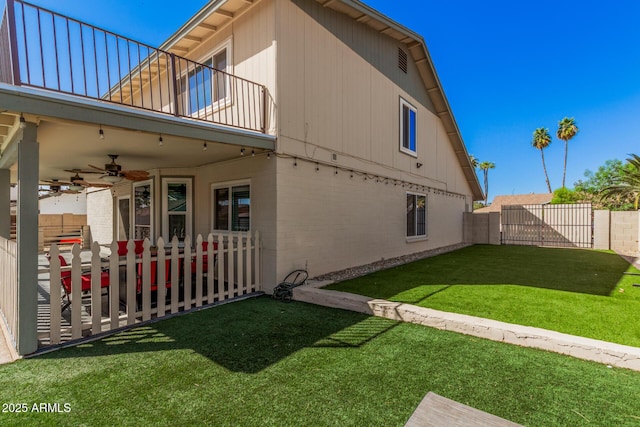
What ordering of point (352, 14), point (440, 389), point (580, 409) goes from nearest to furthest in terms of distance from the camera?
point (580, 409) → point (440, 389) → point (352, 14)

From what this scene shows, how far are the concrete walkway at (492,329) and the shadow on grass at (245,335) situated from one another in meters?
0.19

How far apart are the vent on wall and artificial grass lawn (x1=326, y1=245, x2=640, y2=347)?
6.43 m

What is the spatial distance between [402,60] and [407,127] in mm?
2169

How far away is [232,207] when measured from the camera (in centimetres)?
686

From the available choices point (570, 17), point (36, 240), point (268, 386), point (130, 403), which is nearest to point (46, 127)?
point (36, 240)

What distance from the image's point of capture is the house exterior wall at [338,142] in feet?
19.7

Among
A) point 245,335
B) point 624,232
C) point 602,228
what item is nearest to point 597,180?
point 602,228

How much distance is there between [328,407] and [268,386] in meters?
0.59

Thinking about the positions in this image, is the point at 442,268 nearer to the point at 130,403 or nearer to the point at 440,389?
the point at 440,389

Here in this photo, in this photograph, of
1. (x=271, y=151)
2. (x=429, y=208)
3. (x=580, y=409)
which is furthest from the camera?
(x=429, y=208)

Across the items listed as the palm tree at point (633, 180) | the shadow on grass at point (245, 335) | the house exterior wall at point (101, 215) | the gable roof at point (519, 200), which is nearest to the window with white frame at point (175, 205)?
the shadow on grass at point (245, 335)

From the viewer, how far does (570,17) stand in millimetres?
14383

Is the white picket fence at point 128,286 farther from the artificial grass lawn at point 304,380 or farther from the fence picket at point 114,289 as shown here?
the artificial grass lawn at point 304,380

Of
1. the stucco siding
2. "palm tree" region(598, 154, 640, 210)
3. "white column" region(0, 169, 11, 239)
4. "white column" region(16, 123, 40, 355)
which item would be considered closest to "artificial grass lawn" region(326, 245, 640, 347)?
the stucco siding
